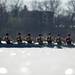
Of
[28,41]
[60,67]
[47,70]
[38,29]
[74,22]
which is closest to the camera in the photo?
[47,70]

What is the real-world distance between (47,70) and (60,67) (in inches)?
41.2

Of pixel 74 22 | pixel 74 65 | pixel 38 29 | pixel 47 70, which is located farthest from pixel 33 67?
pixel 74 22

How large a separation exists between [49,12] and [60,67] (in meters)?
55.0

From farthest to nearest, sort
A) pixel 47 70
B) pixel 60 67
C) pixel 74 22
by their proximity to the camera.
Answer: pixel 74 22
pixel 60 67
pixel 47 70

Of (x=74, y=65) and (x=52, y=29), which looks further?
(x=52, y=29)

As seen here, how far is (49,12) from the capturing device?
224ft

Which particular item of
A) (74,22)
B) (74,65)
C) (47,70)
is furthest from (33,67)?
(74,22)

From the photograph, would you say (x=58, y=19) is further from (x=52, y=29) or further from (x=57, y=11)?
(x=52, y=29)

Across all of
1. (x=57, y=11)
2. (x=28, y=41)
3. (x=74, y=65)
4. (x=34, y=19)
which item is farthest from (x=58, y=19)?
(x=74, y=65)

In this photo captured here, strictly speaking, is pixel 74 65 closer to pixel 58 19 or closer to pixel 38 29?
pixel 38 29

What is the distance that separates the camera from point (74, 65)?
14555mm

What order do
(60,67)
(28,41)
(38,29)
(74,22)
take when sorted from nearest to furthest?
1. (60,67)
2. (28,41)
3. (38,29)
4. (74,22)

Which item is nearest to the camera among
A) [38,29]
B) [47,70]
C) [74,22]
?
[47,70]

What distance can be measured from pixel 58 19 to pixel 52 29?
21.7 ft
